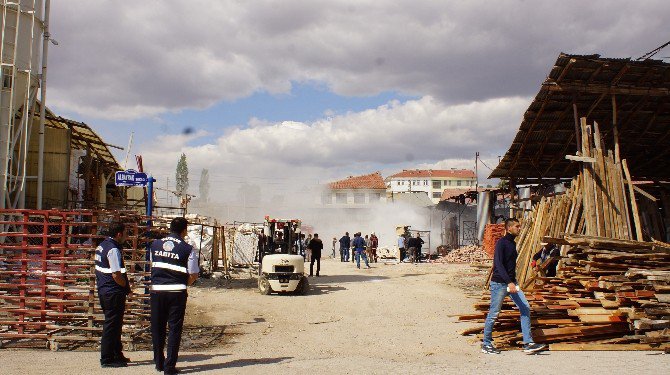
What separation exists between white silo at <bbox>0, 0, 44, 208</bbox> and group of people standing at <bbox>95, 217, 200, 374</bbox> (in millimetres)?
11101

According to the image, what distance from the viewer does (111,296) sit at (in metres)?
7.13

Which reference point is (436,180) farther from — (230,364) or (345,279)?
(230,364)

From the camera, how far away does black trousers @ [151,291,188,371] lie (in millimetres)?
6617

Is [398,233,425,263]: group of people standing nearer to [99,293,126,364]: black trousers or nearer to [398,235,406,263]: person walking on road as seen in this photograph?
[398,235,406,263]: person walking on road

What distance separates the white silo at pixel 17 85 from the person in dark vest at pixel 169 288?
11844 mm

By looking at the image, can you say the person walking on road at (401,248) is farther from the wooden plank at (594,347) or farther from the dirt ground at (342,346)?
the wooden plank at (594,347)

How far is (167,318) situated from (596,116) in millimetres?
13204

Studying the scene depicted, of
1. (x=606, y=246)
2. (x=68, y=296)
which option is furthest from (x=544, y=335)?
(x=68, y=296)

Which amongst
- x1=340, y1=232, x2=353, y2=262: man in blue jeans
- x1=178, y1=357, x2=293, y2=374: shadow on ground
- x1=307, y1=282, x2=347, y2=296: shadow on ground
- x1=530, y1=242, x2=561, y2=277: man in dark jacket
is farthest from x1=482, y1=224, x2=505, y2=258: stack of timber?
x1=178, y1=357, x2=293, y2=374: shadow on ground

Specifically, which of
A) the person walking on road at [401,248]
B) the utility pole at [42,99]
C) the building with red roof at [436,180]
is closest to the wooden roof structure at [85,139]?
the utility pole at [42,99]

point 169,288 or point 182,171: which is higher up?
point 182,171

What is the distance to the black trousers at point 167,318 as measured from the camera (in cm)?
662

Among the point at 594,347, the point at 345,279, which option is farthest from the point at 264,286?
the point at 594,347

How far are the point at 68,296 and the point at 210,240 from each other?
17.7 meters
